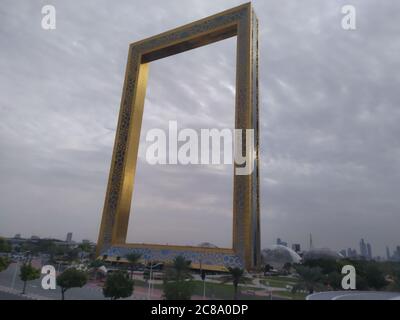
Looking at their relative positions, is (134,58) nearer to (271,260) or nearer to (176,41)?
(176,41)

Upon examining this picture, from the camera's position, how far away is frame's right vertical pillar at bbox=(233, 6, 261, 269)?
34.8 ft

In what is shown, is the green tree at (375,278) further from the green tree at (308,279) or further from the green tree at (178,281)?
the green tree at (178,281)

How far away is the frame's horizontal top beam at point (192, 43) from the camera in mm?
14039

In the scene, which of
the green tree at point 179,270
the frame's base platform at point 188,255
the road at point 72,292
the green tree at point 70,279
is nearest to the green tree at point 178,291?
the green tree at point 179,270

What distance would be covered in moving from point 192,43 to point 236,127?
5754 mm

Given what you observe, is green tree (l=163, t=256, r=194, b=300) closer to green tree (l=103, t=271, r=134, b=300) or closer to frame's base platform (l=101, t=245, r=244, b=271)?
frame's base platform (l=101, t=245, r=244, b=271)

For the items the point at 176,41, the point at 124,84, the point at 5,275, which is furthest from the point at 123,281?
the point at 5,275

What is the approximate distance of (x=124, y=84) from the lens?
16.1 meters

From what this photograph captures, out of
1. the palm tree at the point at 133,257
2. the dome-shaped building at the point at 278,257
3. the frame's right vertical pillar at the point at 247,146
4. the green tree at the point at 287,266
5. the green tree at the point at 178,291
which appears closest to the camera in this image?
the green tree at the point at 178,291

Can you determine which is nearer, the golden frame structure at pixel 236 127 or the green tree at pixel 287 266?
the golden frame structure at pixel 236 127

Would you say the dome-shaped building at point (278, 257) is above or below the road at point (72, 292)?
above

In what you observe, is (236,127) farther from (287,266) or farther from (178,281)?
(287,266)

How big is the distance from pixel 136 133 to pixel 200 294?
8113mm

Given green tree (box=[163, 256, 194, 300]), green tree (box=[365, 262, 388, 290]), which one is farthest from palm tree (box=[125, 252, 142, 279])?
green tree (box=[365, 262, 388, 290])
